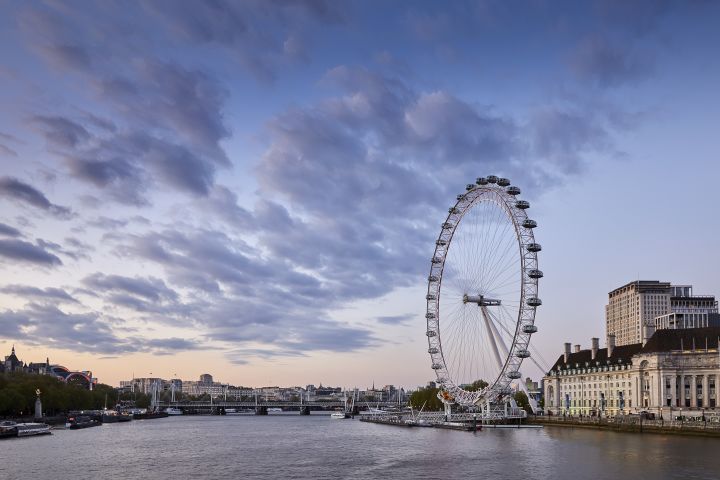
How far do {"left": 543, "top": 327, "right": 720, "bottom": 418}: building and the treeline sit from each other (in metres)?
97.3

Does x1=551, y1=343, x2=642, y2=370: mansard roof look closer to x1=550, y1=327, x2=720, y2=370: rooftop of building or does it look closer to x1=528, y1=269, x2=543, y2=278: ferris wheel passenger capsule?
x1=550, y1=327, x2=720, y2=370: rooftop of building

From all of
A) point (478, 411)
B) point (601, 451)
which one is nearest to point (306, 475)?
point (601, 451)

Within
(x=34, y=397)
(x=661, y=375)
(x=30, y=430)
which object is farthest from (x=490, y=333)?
(x=34, y=397)

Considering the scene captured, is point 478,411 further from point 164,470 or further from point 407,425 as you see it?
point 164,470

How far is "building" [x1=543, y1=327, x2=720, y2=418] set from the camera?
11106 centimetres

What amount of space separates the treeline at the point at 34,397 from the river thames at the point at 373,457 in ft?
113

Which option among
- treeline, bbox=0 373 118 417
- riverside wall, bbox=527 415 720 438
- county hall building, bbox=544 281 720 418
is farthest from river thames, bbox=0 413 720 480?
treeline, bbox=0 373 118 417

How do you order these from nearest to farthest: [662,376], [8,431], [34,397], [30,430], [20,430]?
1. [8,431]
2. [20,430]
3. [30,430]
4. [662,376]
5. [34,397]

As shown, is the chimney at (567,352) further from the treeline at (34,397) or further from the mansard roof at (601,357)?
the treeline at (34,397)

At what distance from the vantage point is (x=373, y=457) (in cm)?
7288

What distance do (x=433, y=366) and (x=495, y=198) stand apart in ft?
104

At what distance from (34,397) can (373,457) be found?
90929 mm

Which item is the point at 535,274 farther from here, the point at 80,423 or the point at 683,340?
the point at 80,423

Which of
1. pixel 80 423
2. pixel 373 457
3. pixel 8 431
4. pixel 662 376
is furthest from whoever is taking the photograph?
pixel 80 423
